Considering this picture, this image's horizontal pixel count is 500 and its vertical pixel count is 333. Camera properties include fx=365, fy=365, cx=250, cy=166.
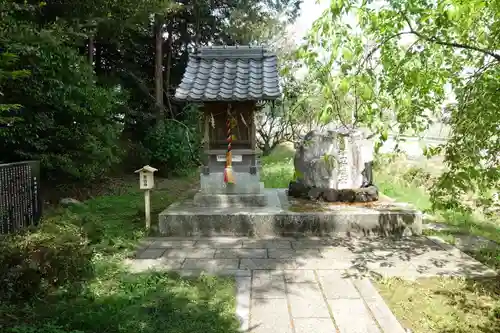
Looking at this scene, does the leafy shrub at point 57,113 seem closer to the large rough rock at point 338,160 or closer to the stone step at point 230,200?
the stone step at point 230,200

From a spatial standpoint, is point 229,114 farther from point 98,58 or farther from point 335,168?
point 98,58

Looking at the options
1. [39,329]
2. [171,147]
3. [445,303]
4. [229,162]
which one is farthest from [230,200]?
[171,147]

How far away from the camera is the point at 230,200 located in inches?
284

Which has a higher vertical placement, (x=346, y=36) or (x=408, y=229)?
(x=346, y=36)

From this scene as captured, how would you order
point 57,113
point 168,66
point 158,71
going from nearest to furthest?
point 57,113 → point 158,71 → point 168,66

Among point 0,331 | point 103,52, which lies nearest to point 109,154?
point 103,52

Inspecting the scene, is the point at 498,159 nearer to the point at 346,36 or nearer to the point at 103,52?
the point at 346,36

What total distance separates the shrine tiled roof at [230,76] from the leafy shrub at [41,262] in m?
3.30

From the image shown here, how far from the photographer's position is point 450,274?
4566 millimetres

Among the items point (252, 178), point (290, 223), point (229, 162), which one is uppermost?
point (229, 162)

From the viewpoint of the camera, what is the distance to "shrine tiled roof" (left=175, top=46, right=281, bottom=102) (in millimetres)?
6695

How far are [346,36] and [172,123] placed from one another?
13.5m

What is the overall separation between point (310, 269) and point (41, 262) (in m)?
3.19

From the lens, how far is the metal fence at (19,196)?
575 centimetres
